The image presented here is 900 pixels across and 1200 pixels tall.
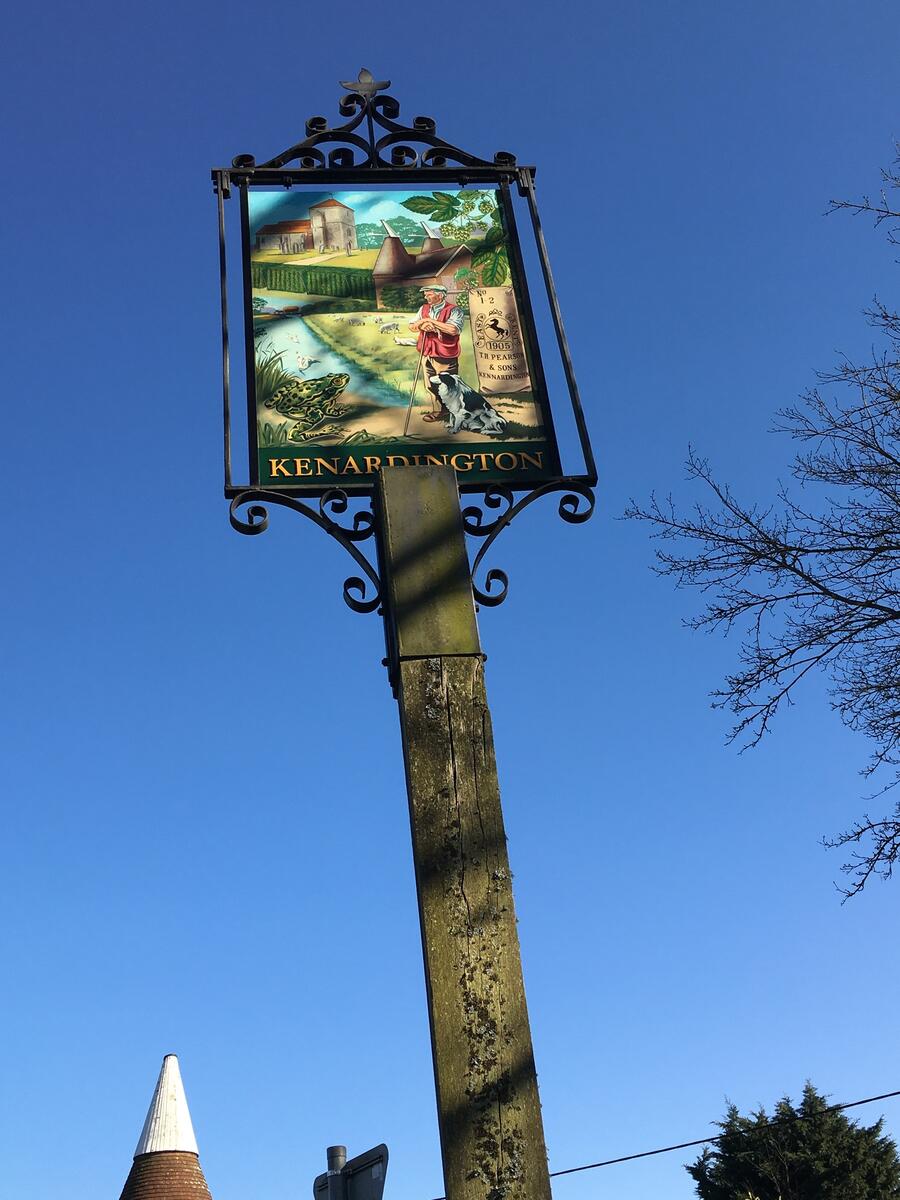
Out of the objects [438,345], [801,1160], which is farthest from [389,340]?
[801,1160]

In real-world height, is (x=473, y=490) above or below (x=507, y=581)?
above

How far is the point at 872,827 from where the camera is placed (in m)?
7.46

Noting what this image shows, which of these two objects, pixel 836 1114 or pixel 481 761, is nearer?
pixel 481 761

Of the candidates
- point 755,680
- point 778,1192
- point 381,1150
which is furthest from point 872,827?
point 778,1192

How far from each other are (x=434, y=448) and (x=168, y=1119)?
22.5 metres

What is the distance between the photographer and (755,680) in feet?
25.6

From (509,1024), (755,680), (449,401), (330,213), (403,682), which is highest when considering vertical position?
(330,213)

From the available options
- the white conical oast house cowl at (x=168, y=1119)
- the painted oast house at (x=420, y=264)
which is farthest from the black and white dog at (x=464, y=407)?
the white conical oast house cowl at (x=168, y=1119)

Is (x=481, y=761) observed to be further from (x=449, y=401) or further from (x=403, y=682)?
(x=449, y=401)

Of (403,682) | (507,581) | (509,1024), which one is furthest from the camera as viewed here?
(507,581)

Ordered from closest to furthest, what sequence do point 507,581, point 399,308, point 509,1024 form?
1. point 509,1024
2. point 507,581
3. point 399,308

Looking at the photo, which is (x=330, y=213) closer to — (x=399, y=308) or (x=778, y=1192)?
(x=399, y=308)

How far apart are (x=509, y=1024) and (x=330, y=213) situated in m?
3.52

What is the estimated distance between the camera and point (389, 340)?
4742mm
